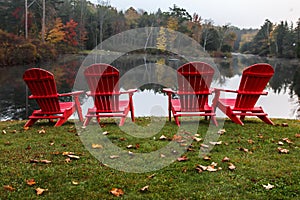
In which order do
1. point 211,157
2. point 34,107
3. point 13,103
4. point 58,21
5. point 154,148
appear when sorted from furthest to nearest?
point 58,21
point 13,103
point 34,107
point 154,148
point 211,157

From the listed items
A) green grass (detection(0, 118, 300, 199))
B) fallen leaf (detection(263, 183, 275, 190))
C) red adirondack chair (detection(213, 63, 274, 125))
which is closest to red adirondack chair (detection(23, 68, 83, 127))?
green grass (detection(0, 118, 300, 199))

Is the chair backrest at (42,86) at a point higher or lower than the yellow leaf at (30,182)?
higher

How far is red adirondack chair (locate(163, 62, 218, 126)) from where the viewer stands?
17.1 ft

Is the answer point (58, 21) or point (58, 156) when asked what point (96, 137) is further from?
point (58, 21)

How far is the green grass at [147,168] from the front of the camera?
2.74m

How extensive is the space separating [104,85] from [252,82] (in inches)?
105

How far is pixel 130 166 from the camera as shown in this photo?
11.1 ft

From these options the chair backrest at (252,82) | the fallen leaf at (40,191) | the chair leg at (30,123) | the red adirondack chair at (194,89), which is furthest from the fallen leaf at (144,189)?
the chair leg at (30,123)

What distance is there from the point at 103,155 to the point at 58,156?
0.55m

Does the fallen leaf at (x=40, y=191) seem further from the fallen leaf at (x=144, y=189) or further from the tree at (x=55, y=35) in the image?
the tree at (x=55, y=35)

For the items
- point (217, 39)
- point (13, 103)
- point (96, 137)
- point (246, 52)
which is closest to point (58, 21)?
point (217, 39)

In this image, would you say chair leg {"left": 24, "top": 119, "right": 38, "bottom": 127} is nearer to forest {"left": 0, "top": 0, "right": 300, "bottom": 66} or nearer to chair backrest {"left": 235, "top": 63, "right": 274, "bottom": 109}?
chair backrest {"left": 235, "top": 63, "right": 274, "bottom": 109}

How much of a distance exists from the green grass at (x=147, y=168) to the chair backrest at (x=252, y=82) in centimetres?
85

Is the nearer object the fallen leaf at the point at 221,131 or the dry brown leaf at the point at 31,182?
the dry brown leaf at the point at 31,182
